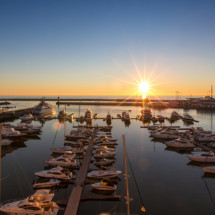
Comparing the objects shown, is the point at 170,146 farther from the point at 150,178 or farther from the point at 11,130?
the point at 11,130

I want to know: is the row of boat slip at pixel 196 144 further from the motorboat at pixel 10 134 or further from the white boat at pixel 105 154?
the motorboat at pixel 10 134

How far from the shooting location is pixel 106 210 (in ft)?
66.7

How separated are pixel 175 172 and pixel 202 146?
1550 centimetres

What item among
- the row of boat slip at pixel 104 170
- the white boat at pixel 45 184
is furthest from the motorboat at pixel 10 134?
the white boat at pixel 45 184

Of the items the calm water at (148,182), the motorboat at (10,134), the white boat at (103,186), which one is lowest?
the calm water at (148,182)

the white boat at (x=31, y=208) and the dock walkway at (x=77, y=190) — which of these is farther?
the dock walkway at (x=77, y=190)

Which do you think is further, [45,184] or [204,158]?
[204,158]

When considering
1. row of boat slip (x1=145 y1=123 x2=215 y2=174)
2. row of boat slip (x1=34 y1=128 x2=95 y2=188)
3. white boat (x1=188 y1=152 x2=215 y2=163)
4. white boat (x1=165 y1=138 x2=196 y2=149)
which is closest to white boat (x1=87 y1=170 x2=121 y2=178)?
row of boat slip (x1=34 y1=128 x2=95 y2=188)

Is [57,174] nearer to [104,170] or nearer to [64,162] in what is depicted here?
[64,162]

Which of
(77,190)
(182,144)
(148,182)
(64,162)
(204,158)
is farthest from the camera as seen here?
(182,144)

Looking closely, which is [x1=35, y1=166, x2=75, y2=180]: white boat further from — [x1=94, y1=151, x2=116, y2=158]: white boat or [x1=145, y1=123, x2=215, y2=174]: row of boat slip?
[x1=145, y1=123, x2=215, y2=174]: row of boat slip

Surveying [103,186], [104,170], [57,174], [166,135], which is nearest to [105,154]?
[104,170]

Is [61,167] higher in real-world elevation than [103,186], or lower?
higher

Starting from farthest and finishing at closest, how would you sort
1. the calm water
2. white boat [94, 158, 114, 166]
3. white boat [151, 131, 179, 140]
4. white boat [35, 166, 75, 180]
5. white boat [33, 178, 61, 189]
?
white boat [151, 131, 179, 140] < white boat [94, 158, 114, 166] < white boat [35, 166, 75, 180] < white boat [33, 178, 61, 189] < the calm water
